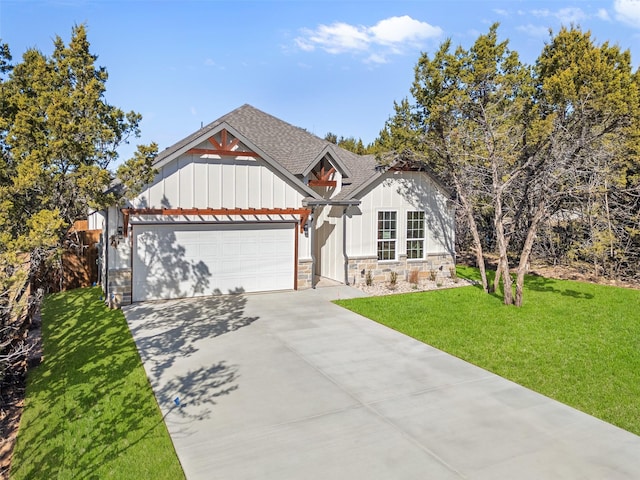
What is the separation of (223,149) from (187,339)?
20.6 ft

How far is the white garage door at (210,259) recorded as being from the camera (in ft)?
44.4

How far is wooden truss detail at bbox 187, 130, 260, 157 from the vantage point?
13.7m

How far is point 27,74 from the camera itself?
974cm

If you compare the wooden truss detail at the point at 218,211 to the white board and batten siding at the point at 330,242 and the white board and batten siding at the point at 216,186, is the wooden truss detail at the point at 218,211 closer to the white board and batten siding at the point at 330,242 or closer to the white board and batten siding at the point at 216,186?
the white board and batten siding at the point at 216,186

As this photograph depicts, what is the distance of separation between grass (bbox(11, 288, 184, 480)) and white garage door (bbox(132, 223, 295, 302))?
3.38m

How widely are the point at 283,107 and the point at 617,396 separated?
34.4 metres

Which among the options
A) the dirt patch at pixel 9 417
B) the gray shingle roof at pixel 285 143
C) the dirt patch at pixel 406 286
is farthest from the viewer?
the gray shingle roof at pixel 285 143

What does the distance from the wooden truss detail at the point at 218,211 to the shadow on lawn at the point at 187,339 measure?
105 inches

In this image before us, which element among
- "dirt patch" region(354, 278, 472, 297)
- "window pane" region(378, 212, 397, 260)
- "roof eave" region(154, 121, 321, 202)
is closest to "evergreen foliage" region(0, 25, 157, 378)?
"roof eave" region(154, 121, 321, 202)

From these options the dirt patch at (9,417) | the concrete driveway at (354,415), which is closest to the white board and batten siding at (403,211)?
the concrete driveway at (354,415)

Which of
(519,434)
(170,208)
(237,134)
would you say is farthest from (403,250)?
(519,434)

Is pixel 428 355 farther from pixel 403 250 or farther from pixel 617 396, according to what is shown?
pixel 403 250

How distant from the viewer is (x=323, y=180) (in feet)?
55.3

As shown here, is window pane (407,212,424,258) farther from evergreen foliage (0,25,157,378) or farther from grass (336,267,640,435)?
evergreen foliage (0,25,157,378)
